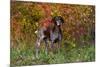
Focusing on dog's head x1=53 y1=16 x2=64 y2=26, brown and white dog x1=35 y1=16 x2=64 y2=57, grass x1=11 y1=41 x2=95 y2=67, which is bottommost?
grass x1=11 y1=41 x2=95 y2=67

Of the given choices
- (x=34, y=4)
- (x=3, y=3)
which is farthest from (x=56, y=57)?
Answer: (x=3, y=3)

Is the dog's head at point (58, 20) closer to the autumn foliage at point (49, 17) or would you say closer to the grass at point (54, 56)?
the autumn foliage at point (49, 17)

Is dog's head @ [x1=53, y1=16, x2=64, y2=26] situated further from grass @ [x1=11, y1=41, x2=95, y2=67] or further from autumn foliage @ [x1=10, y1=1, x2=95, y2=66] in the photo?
grass @ [x1=11, y1=41, x2=95, y2=67]

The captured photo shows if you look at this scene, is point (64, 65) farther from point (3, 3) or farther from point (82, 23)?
point (3, 3)

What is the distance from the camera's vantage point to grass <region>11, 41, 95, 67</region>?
2555 mm

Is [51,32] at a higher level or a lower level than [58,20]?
lower

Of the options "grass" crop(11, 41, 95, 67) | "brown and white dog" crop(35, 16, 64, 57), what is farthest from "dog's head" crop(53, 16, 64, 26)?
"grass" crop(11, 41, 95, 67)

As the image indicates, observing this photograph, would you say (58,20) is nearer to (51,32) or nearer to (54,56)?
(51,32)

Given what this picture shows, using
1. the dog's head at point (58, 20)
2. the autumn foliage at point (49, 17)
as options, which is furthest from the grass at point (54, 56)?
the dog's head at point (58, 20)

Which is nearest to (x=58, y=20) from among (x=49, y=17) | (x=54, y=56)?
(x=49, y=17)

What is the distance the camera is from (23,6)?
259 cm

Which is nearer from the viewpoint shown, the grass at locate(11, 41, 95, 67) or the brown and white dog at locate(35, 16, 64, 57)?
the grass at locate(11, 41, 95, 67)

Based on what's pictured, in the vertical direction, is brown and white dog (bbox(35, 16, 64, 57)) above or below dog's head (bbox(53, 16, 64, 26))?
below

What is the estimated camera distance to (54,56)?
273cm
